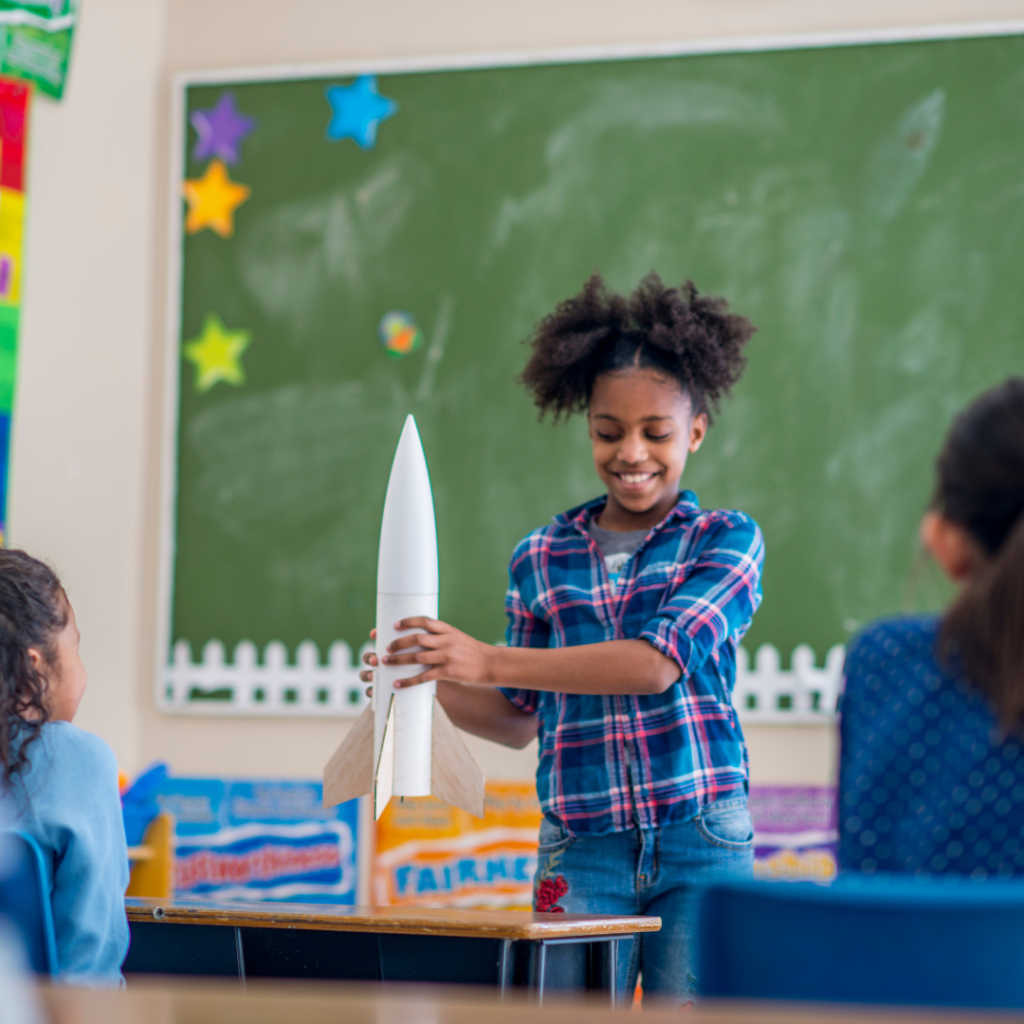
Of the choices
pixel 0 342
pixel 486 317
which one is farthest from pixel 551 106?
pixel 0 342

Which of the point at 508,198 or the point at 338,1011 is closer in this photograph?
the point at 338,1011

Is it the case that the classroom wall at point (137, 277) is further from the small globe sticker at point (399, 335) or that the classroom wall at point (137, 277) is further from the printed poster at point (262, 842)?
the small globe sticker at point (399, 335)

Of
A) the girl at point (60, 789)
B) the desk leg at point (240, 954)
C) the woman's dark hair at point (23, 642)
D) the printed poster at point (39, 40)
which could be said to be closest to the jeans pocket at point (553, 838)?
the desk leg at point (240, 954)

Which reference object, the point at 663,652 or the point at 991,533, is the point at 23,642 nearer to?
the point at 663,652

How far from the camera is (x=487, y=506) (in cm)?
349

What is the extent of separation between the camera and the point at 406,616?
6.60ft

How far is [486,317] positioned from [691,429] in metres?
1.53

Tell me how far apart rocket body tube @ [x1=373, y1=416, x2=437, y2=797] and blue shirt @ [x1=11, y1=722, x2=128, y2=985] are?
572 mm

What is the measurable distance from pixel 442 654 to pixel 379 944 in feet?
1.45

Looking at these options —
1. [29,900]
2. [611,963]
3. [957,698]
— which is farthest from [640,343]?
[29,900]

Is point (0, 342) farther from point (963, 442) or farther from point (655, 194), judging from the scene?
point (963, 442)

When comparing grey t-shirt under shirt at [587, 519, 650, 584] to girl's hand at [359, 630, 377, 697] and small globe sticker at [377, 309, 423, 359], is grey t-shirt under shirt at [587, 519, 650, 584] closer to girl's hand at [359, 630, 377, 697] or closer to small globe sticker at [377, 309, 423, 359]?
girl's hand at [359, 630, 377, 697]

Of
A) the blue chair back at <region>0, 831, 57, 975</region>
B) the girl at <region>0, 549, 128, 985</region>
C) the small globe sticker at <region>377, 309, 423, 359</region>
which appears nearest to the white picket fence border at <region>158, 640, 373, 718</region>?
the small globe sticker at <region>377, 309, 423, 359</region>

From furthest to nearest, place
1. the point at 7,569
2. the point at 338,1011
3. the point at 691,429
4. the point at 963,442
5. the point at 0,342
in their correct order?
the point at 0,342 → the point at 691,429 → the point at 7,569 → the point at 963,442 → the point at 338,1011
